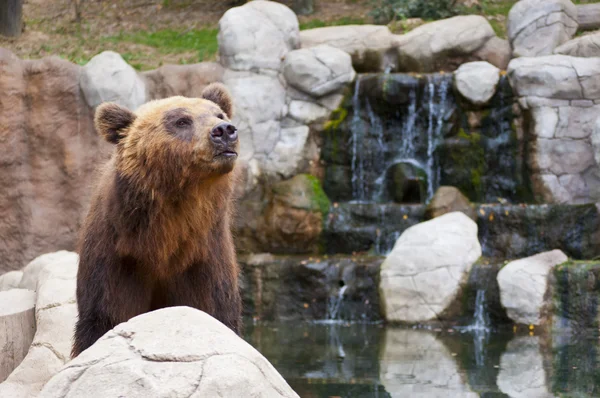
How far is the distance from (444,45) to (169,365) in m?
12.2

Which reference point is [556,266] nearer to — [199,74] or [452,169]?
[452,169]

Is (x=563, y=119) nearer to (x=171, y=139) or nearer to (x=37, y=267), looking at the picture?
(x=37, y=267)

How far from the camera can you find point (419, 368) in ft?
29.0

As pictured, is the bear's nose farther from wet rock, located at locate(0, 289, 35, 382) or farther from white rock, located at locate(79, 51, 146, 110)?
white rock, located at locate(79, 51, 146, 110)

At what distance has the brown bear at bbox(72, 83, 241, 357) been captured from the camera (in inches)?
193

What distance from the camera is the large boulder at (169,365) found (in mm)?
3818

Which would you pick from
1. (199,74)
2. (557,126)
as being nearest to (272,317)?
(199,74)

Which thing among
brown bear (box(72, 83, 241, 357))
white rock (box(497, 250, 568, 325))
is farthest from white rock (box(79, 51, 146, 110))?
brown bear (box(72, 83, 241, 357))

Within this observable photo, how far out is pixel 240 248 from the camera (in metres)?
13.8

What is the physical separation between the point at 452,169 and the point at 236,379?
11030 millimetres

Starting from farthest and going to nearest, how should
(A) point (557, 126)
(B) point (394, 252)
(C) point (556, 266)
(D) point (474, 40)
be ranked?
(D) point (474, 40)
(A) point (557, 126)
(B) point (394, 252)
(C) point (556, 266)

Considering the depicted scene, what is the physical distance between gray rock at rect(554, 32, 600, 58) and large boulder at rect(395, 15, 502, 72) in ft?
4.83

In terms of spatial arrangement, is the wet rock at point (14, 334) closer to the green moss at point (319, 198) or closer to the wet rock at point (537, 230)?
the green moss at point (319, 198)

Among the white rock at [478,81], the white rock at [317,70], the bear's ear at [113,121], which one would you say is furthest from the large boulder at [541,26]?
the bear's ear at [113,121]
